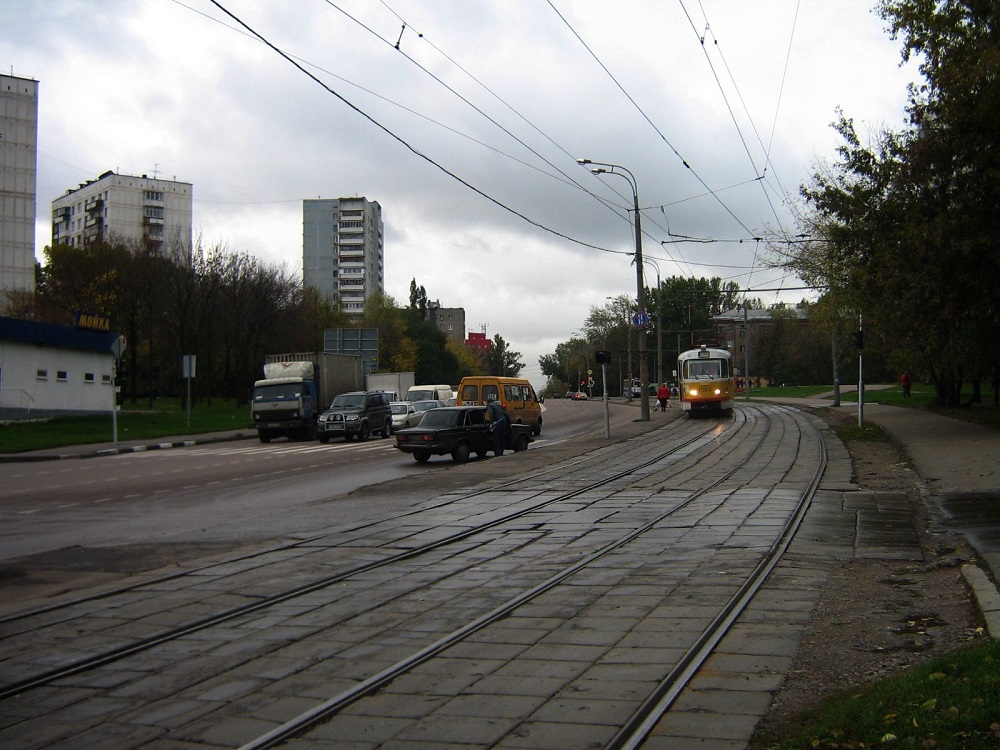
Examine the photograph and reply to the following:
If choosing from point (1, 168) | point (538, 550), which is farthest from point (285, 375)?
point (1, 168)

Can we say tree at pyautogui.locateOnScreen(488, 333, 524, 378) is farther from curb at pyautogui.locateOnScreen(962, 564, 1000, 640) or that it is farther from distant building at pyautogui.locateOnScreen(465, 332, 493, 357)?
curb at pyautogui.locateOnScreen(962, 564, 1000, 640)

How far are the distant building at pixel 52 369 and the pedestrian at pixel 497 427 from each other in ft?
60.2

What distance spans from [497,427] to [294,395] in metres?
12.9

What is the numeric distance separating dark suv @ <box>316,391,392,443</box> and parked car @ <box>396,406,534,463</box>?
1001 centimetres

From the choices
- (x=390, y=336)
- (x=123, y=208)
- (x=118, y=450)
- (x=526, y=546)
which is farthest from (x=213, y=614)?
(x=123, y=208)

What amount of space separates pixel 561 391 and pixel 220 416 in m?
125

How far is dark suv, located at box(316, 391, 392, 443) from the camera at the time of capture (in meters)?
34.9

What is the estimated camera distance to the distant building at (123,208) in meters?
112

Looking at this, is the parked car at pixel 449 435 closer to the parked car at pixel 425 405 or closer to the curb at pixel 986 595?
the parked car at pixel 425 405

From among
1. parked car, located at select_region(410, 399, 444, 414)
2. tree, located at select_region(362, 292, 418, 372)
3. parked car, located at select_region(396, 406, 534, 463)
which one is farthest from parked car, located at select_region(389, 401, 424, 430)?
tree, located at select_region(362, 292, 418, 372)

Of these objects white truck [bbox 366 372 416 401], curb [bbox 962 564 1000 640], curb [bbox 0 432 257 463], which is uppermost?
white truck [bbox 366 372 416 401]

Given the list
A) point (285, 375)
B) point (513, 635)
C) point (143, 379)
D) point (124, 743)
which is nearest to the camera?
point (124, 743)

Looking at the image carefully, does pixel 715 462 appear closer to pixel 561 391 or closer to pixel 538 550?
pixel 538 550

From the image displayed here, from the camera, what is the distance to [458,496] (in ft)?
54.9
